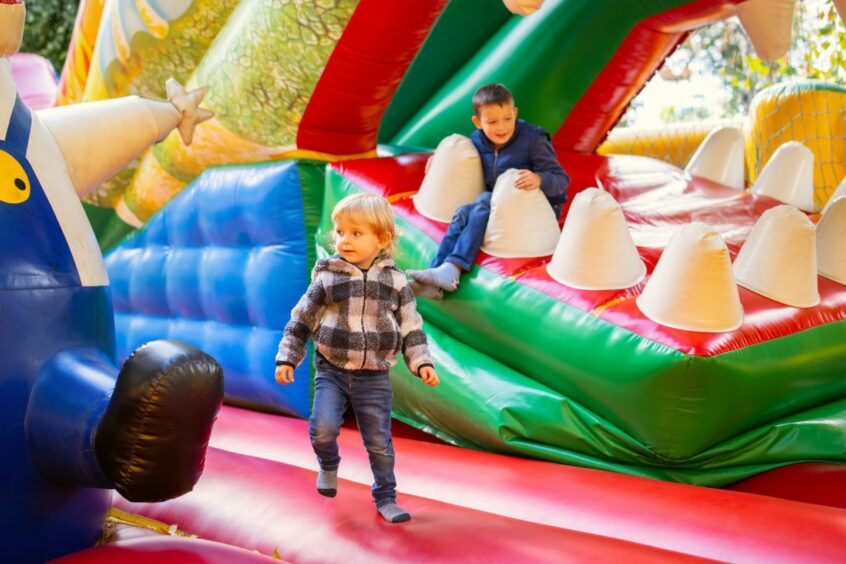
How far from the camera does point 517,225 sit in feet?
6.62

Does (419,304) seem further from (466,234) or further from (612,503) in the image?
(612,503)

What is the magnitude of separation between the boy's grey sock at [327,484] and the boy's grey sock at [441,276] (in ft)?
1.79

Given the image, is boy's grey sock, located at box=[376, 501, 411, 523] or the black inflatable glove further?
boy's grey sock, located at box=[376, 501, 411, 523]

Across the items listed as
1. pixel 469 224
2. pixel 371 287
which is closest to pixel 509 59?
pixel 469 224

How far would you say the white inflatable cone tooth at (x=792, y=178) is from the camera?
8.86 ft

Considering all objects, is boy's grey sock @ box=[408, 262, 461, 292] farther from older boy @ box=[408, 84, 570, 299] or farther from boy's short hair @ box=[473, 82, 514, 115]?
boy's short hair @ box=[473, 82, 514, 115]

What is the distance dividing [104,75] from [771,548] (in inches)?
86.4

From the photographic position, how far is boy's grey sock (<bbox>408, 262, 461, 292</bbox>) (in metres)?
1.96

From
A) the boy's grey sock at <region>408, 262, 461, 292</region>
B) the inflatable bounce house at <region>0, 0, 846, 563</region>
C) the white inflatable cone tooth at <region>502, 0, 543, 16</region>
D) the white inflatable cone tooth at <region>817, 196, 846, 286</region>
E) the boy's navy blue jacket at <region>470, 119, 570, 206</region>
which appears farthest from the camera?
the boy's navy blue jacket at <region>470, 119, 570, 206</region>

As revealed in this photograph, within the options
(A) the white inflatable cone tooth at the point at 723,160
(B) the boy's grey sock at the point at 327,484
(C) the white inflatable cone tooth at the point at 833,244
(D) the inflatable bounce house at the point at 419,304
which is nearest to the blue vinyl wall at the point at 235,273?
(D) the inflatable bounce house at the point at 419,304

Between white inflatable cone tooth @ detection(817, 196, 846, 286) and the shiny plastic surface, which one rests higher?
white inflatable cone tooth @ detection(817, 196, 846, 286)

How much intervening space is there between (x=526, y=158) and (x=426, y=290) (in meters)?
0.47

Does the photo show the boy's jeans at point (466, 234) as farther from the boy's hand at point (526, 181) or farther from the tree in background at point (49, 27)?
the tree in background at point (49, 27)

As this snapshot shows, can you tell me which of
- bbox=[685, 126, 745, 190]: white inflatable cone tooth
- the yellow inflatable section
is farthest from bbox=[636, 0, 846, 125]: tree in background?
bbox=[685, 126, 745, 190]: white inflatable cone tooth
